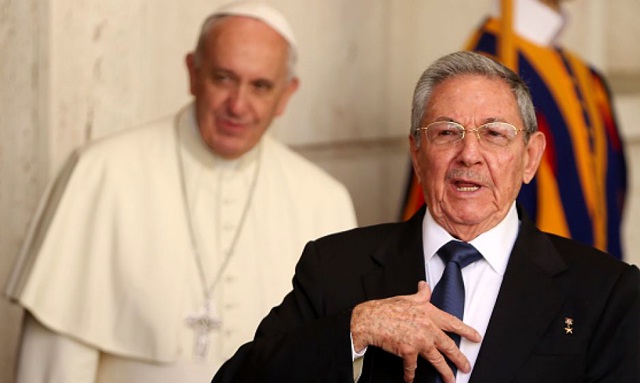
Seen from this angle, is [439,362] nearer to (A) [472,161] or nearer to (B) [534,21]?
(A) [472,161]

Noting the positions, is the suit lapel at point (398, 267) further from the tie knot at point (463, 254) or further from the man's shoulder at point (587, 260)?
the man's shoulder at point (587, 260)

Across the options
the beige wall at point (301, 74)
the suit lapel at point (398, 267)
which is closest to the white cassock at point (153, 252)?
the beige wall at point (301, 74)

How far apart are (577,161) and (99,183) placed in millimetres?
2299

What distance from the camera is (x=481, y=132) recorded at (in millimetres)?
3062

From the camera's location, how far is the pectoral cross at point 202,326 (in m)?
4.54

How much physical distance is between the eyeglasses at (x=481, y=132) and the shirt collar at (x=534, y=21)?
2.80 m

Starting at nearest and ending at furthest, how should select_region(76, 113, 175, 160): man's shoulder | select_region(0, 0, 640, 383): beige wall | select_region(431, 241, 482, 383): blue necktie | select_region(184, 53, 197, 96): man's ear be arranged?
select_region(431, 241, 482, 383): blue necktie, select_region(76, 113, 175, 160): man's shoulder, select_region(184, 53, 197, 96): man's ear, select_region(0, 0, 640, 383): beige wall

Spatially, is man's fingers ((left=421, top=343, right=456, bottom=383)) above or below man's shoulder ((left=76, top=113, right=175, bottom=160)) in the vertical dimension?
below

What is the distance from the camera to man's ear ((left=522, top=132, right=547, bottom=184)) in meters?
3.17

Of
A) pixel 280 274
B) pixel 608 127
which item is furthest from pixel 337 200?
pixel 608 127

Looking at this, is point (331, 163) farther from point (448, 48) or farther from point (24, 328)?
point (24, 328)

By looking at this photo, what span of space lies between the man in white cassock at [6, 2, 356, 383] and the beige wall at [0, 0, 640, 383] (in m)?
0.54

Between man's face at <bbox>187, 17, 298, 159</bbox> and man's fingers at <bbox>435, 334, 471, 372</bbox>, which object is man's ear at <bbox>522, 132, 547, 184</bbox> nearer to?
man's fingers at <bbox>435, 334, 471, 372</bbox>

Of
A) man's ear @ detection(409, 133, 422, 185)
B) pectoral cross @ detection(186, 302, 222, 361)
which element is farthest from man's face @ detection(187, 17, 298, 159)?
man's ear @ detection(409, 133, 422, 185)
